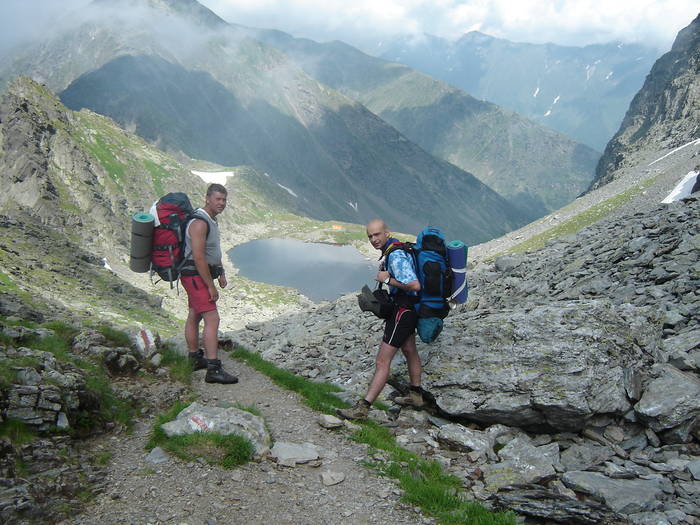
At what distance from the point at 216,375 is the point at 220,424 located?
9.16 ft

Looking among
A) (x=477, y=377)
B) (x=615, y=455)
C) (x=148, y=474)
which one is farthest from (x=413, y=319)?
(x=148, y=474)

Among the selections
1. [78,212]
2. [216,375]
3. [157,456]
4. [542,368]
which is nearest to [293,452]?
[157,456]

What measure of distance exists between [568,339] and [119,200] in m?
154

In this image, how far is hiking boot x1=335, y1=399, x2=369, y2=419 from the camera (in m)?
Result: 8.45

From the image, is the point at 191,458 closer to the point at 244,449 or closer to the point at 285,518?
the point at 244,449

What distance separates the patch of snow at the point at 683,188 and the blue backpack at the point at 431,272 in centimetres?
4890

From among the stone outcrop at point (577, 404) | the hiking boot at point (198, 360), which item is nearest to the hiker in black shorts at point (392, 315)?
the stone outcrop at point (577, 404)

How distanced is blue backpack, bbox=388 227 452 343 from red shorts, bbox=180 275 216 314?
379cm

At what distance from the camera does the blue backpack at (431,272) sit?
331 inches

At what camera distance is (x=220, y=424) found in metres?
6.96

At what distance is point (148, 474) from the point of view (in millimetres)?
5969

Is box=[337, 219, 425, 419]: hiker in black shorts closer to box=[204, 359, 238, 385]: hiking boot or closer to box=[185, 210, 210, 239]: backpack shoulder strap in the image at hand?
box=[204, 359, 238, 385]: hiking boot

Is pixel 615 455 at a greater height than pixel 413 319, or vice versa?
pixel 413 319

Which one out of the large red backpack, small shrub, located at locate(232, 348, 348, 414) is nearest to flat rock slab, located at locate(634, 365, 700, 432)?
small shrub, located at locate(232, 348, 348, 414)
